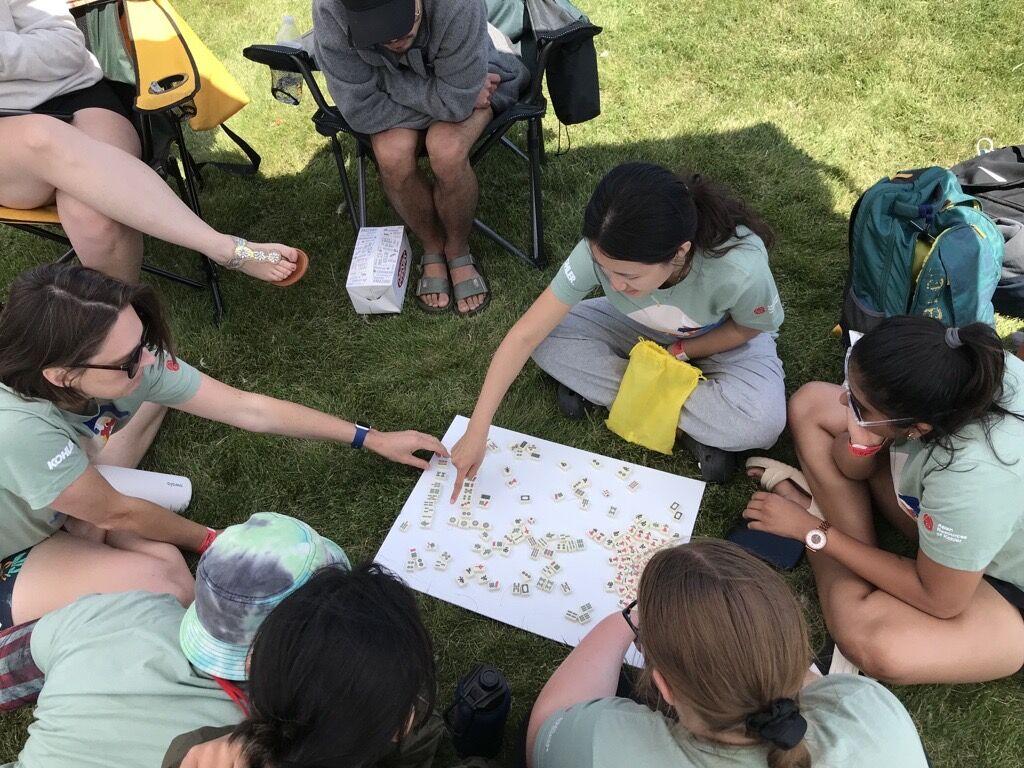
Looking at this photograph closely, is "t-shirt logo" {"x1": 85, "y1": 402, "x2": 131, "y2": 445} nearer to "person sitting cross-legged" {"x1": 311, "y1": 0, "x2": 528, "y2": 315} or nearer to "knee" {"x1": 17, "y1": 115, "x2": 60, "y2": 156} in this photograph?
"knee" {"x1": 17, "y1": 115, "x2": 60, "y2": 156}

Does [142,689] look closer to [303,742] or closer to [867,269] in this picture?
[303,742]

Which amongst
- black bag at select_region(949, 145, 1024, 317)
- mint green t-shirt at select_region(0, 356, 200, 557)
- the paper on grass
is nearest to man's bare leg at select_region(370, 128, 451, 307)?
the paper on grass

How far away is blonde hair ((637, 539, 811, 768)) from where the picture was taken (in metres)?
1.05

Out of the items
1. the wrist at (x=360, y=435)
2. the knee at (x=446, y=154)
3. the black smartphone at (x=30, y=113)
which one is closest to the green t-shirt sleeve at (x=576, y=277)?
the wrist at (x=360, y=435)

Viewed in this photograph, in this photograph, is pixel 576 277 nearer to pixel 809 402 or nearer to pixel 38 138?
pixel 809 402

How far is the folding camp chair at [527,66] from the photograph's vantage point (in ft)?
8.72

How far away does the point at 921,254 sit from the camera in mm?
2480

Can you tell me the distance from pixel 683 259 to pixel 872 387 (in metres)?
0.63

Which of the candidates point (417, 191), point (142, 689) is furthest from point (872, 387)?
point (417, 191)

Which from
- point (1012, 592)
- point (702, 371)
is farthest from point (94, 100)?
point (1012, 592)

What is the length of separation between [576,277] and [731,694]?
4.33ft

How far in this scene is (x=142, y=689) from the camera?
1.31 meters

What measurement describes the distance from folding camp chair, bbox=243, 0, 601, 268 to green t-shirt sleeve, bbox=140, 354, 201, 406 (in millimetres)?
1203

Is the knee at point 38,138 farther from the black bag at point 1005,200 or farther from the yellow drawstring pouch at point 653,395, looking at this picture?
the black bag at point 1005,200
